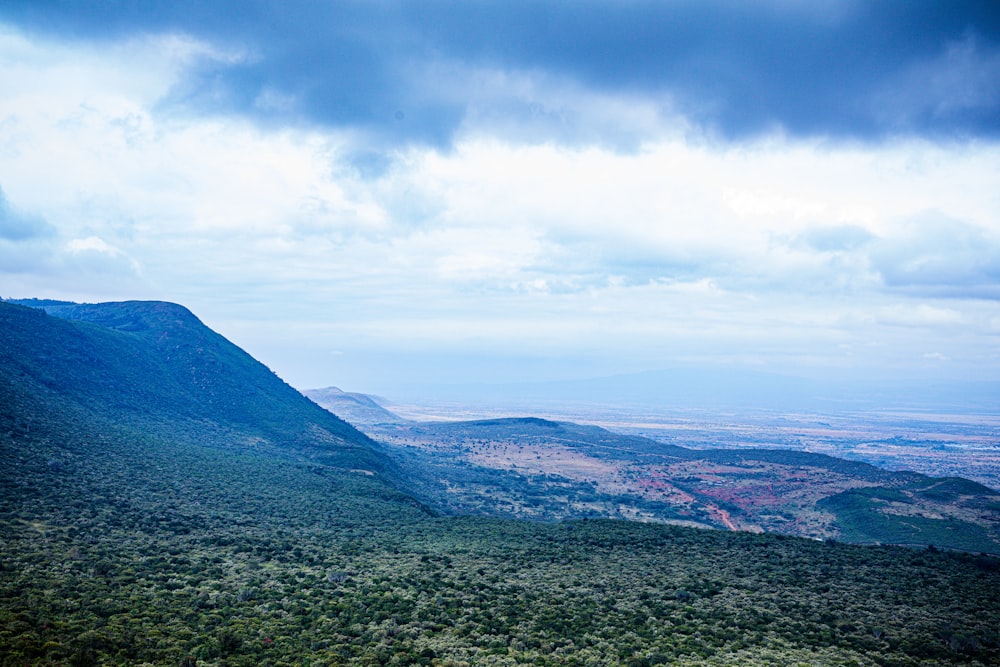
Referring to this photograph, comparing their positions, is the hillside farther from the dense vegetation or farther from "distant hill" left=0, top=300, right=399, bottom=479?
the dense vegetation

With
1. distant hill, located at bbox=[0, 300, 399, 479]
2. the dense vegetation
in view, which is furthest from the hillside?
the dense vegetation

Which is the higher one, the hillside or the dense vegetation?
the dense vegetation

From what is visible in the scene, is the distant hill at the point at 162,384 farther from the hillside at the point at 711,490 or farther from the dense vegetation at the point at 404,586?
the dense vegetation at the point at 404,586

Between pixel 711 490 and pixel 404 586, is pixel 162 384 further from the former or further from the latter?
pixel 711 490

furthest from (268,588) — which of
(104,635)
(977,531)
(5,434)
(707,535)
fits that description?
(977,531)

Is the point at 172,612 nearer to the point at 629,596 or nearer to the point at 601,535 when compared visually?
the point at 629,596

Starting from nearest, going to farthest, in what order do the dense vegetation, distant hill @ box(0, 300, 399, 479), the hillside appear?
the dense vegetation → the hillside → distant hill @ box(0, 300, 399, 479)

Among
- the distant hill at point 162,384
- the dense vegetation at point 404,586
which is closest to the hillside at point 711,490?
the distant hill at point 162,384
